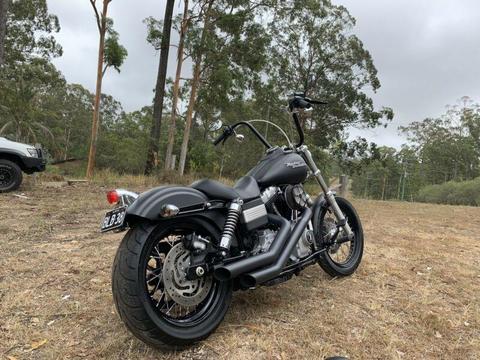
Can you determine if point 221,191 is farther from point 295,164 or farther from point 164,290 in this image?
point 295,164

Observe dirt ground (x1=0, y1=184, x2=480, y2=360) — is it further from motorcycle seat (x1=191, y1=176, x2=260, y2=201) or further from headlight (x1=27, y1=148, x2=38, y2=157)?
headlight (x1=27, y1=148, x2=38, y2=157)

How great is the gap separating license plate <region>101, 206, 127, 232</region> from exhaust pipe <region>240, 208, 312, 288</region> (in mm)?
760

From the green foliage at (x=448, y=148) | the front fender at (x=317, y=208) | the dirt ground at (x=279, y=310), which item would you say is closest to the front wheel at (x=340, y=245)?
the front fender at (x=317, y=208)

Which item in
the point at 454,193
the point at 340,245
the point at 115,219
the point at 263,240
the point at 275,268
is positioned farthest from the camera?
the point at 454,193

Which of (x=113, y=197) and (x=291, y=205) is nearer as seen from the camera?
(x=113, y=197)

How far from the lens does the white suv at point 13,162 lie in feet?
24.8

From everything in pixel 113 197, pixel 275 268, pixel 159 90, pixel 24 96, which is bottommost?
pixel 275 268

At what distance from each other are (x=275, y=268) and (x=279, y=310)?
47 centimetres

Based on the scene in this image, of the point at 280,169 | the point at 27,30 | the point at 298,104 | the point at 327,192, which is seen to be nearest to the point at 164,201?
the point at 280,169

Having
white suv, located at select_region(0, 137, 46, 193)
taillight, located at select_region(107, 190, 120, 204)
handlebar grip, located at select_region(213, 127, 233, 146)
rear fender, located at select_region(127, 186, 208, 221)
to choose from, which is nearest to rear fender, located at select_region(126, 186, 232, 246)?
rear fender, located at select_region(127, 186, 208, 221)

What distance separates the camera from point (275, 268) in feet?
7.89

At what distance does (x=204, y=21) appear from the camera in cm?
1326

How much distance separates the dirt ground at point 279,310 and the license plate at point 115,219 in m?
0.66

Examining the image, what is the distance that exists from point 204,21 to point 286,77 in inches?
421
